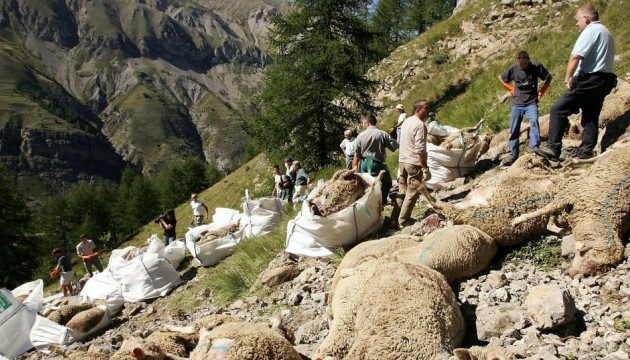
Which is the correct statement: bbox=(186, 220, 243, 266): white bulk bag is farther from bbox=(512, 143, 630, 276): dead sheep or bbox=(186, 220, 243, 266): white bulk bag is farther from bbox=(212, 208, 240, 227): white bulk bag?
bbox=(512, 143, 630, 276): dead sheep

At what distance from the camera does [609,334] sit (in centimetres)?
305

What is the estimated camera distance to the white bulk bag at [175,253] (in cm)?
1199

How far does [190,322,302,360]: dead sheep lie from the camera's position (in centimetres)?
326

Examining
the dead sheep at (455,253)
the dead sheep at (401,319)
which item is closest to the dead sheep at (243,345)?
the dead sheep at (401,319)

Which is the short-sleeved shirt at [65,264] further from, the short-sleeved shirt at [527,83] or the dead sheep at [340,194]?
the short-sleeved shirt at [527,83]

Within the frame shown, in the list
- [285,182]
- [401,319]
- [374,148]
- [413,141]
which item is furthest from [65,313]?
[401,319]

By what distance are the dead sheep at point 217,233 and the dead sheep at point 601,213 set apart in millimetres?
9269

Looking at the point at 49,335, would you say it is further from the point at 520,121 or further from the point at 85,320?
the point at 520,121

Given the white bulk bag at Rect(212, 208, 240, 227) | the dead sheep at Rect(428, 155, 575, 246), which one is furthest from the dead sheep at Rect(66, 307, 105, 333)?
the dead sheep at Rect(428, 155, 575, 246)

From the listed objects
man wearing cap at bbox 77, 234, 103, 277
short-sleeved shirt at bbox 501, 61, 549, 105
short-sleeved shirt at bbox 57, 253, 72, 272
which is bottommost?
man wearing cap at bbox 77, 234, 103, 277

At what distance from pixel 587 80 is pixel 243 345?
5445 millimetres

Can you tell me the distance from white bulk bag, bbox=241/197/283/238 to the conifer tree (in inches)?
311

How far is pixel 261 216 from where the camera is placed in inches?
431

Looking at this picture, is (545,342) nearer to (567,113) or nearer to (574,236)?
(574,236)
